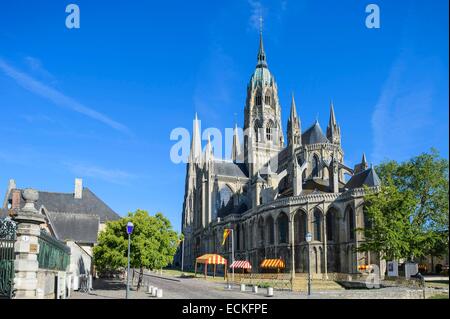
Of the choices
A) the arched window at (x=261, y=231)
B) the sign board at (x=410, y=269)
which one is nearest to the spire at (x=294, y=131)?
the arched window at (x=261, y=231)

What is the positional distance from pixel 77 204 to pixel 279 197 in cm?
3130

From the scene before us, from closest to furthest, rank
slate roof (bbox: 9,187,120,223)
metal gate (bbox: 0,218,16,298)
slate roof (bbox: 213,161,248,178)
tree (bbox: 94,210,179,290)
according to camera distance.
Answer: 1. metal gate (bbox: 0,218,16,298)
2. tree (bbox: 94,210,179,290)
3. slate roof (bbox: 9,187,120,223)
4. slate roof (bbox: 213,161,248,178)

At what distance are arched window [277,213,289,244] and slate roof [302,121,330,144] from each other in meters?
19.7

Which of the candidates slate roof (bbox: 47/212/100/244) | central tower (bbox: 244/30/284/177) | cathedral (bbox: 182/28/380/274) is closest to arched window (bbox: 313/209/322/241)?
cathedral (bbox: 182/28/380/274)

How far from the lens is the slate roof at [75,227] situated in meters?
48.5

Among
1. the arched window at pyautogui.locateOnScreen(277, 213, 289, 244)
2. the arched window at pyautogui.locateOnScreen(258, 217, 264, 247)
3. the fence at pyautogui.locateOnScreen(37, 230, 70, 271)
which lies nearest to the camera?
the fence at pyautogui.locateOnScreen(37, 230, 70, 271)

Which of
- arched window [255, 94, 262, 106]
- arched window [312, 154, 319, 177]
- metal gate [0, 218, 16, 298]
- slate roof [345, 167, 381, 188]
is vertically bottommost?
metal gate [0, 218, 16, 298]

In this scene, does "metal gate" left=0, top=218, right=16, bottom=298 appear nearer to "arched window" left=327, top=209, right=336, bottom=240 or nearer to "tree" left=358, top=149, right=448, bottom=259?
"tree" left=358, top=149, right=448, bottom=259

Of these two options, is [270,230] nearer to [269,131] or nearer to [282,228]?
[282,228]

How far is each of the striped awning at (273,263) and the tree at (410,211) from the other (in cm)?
1713

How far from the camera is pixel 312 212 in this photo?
6494cm

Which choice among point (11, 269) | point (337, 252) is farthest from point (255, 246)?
point (11, 269)

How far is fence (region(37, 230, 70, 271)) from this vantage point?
21823mm

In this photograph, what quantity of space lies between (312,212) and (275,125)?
4604 centimetres
